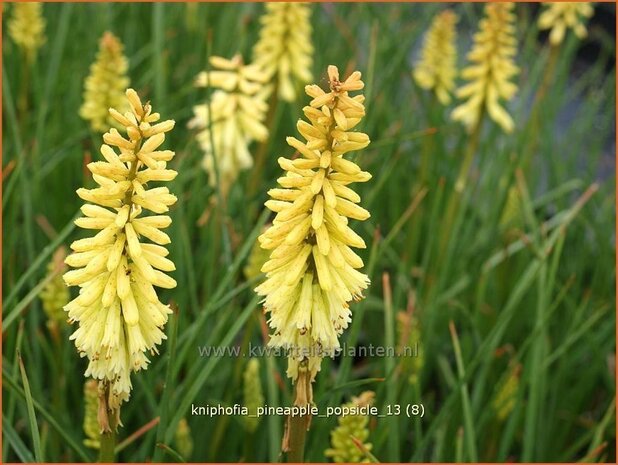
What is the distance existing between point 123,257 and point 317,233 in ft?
1.33

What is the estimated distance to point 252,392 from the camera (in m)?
2.57

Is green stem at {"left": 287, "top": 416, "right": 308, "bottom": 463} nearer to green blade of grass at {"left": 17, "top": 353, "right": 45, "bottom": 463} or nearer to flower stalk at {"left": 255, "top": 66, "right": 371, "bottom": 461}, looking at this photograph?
flower stalk at {"left": 255, "top": 66, "right": 371, "bottom": 461}

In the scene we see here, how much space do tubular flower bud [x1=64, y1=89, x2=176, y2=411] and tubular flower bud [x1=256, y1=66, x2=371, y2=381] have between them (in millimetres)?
226

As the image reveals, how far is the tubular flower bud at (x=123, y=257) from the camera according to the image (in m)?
1.60

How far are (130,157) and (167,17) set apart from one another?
151 inches

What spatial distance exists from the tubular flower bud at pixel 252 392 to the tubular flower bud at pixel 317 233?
24.1 inches

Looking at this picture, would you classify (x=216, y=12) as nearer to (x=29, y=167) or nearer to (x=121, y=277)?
(x=29, y=167)

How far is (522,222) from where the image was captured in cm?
424

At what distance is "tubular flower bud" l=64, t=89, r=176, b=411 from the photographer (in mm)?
1603

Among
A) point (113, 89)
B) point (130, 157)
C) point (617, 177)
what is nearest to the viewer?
point (130, 157)

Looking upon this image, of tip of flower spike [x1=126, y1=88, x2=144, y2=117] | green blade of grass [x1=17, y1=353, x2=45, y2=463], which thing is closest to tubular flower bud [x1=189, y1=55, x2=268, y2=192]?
green blade of grass [x1=17, y1=353, x2=45, y2=463]

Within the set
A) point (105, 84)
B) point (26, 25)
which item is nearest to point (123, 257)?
point (105, 84)

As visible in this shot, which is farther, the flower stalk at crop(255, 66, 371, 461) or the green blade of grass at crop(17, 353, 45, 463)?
the green blade of grass at crop(17, 353, 45, 463)

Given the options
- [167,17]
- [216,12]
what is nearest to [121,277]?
[167,17]
